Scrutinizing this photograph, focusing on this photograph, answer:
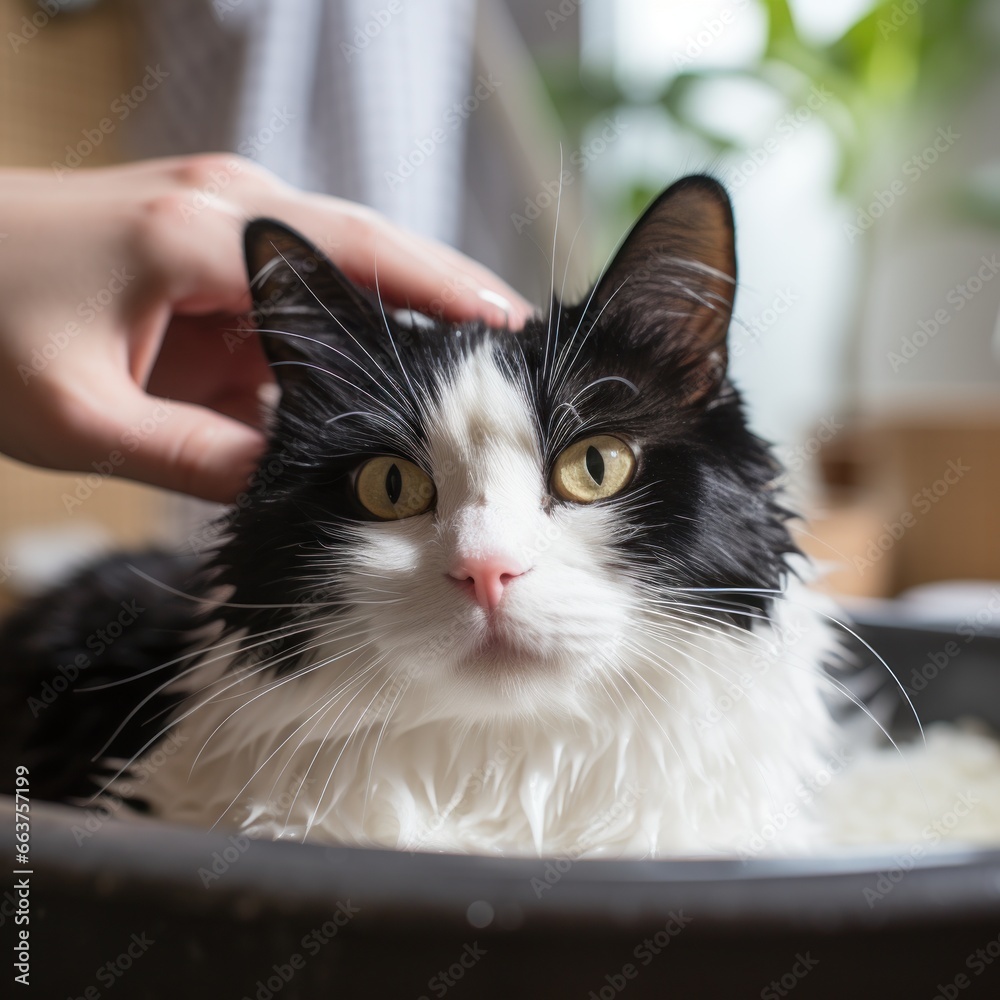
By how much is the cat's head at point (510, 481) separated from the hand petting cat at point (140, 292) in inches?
3.8

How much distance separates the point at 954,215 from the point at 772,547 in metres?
2.76

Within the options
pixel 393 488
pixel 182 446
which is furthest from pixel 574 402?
pixel 182 446

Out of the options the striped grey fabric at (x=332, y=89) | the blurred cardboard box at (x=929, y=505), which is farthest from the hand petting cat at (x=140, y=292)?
the blurred cardboard box at (x=929, y=505)

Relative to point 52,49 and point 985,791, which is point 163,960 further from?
point 52,49

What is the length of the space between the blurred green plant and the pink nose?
7.99 feet

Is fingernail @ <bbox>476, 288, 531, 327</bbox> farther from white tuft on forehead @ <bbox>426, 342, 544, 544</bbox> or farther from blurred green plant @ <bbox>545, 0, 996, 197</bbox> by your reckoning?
blurred green plant @ <bbox>545, 0, 996, 197</bbox>

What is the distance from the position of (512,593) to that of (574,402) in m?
0.17

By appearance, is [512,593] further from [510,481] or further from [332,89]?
[332,89]

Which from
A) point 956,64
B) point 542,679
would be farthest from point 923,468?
point 542,679

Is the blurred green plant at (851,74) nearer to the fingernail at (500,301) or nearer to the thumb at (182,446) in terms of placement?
the fingernail at (500,301)

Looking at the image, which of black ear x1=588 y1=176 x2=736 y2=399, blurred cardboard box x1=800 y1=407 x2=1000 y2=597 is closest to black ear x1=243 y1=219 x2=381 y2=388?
black ear x1=588 y1=176 x2=736 y2=399

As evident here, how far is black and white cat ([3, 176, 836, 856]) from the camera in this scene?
60 cm

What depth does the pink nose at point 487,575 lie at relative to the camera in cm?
56

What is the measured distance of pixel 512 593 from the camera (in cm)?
57
